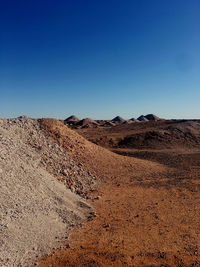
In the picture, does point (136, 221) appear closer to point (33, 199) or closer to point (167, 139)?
point (33, 199)

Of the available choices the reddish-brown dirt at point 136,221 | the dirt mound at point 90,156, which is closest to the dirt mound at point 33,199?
the reddish-brown dirt at point 136,221

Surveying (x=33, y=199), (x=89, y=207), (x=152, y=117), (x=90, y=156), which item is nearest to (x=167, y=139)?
(x=90, y=156)

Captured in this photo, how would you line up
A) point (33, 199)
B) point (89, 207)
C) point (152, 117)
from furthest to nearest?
point (152, 117) < point (89, 207) < point (33, 199)

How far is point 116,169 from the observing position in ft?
43.3

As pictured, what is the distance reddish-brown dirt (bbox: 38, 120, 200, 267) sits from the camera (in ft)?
16.3

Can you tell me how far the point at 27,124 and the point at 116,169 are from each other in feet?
21.9

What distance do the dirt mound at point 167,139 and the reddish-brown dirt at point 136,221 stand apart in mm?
11005

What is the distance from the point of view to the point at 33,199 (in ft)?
21.2

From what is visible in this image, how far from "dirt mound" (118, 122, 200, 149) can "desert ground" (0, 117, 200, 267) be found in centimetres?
986

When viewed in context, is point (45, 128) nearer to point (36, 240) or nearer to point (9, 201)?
point (9, 201)

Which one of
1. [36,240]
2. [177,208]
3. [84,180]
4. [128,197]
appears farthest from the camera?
[84,180]

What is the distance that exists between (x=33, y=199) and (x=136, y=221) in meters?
3.60

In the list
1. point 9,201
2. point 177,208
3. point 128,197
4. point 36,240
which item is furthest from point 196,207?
point 9,201

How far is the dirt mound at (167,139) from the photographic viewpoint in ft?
79.3
